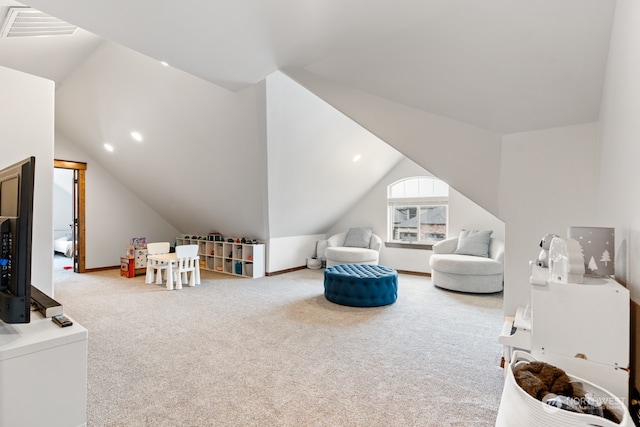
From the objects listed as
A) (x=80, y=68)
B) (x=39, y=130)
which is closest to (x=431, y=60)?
(x=39, y=130)

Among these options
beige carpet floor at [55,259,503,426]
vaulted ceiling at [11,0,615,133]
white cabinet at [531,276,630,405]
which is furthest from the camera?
beige carpet floor at [55,259,503,426]

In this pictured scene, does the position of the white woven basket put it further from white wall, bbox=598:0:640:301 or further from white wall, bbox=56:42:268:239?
white wall, bbox=56:42:268:239

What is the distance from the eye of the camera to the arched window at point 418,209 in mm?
6297

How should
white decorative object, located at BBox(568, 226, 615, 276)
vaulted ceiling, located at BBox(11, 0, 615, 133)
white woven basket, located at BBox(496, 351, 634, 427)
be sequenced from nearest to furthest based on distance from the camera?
white woven basket, located at BBox(496, 351, 634, 427) < white decorative object, located at BBox(568, 226, 615, 276) < vaulted ceiling, located at BBox(11, 0, 615, 133)

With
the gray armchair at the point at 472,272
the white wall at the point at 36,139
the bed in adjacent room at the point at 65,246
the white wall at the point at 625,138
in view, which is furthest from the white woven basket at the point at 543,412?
the bed in adjacent room at the point at 65,246

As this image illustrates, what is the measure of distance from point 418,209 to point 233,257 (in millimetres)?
3887

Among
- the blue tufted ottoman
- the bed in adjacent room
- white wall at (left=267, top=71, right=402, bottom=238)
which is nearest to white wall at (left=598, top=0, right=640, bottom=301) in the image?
the blue tufted ottoman

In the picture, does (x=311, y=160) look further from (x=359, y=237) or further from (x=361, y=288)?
(x=359, y=237)

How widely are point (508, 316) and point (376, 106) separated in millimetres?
2058

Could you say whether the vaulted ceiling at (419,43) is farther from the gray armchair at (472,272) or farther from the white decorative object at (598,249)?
the gray armchair at (472,272)

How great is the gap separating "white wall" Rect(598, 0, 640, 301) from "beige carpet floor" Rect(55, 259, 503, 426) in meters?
1.19

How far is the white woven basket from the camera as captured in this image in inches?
34.6

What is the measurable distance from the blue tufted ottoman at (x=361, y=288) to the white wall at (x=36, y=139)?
3.07 metres

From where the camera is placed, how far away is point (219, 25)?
6.73 feet
